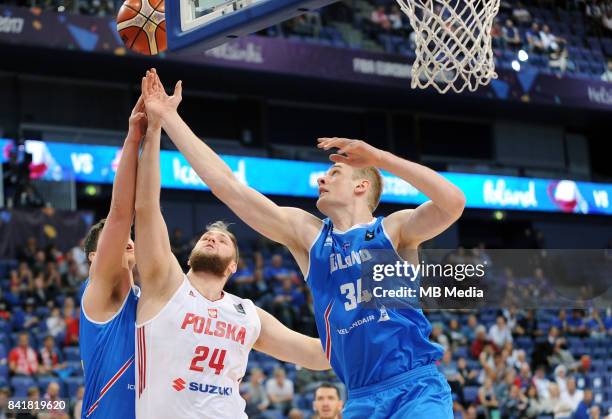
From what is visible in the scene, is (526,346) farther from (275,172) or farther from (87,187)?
(87,187)

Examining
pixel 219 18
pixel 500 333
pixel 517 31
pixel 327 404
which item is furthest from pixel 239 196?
pixel 517 31

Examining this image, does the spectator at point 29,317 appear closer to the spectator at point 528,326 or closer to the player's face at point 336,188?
the spectator at point 528,326

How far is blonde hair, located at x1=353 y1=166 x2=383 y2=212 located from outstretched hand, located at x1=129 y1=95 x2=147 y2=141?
1033 mm

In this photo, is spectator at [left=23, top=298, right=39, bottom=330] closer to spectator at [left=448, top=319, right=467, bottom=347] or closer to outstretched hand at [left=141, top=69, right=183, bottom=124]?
spectator at [left=448, top=319, right=467, bottom=347]

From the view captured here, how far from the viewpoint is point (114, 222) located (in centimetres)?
448

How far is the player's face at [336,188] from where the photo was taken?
4523mm

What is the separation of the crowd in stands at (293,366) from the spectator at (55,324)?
0.05 feet

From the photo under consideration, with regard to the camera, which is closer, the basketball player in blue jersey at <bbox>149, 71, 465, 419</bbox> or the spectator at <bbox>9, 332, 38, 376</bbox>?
the basketball player in blue jersey at <bbox>149, 71, 465, 419</bbox>

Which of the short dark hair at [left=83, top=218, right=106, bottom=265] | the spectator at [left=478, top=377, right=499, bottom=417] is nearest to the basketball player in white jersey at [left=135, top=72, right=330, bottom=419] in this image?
the short dark hair at [left=83, top=218, right=106, bottom=265]

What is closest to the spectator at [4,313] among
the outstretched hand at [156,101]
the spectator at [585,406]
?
the spectator at [585,406]

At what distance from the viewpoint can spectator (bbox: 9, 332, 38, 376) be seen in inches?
452

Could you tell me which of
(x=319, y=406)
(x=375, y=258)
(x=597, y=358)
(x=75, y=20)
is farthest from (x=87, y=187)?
(x=375, y=258)

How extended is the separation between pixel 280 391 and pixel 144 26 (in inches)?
286

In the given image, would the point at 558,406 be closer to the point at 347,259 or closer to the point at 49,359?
the point at 49,359
